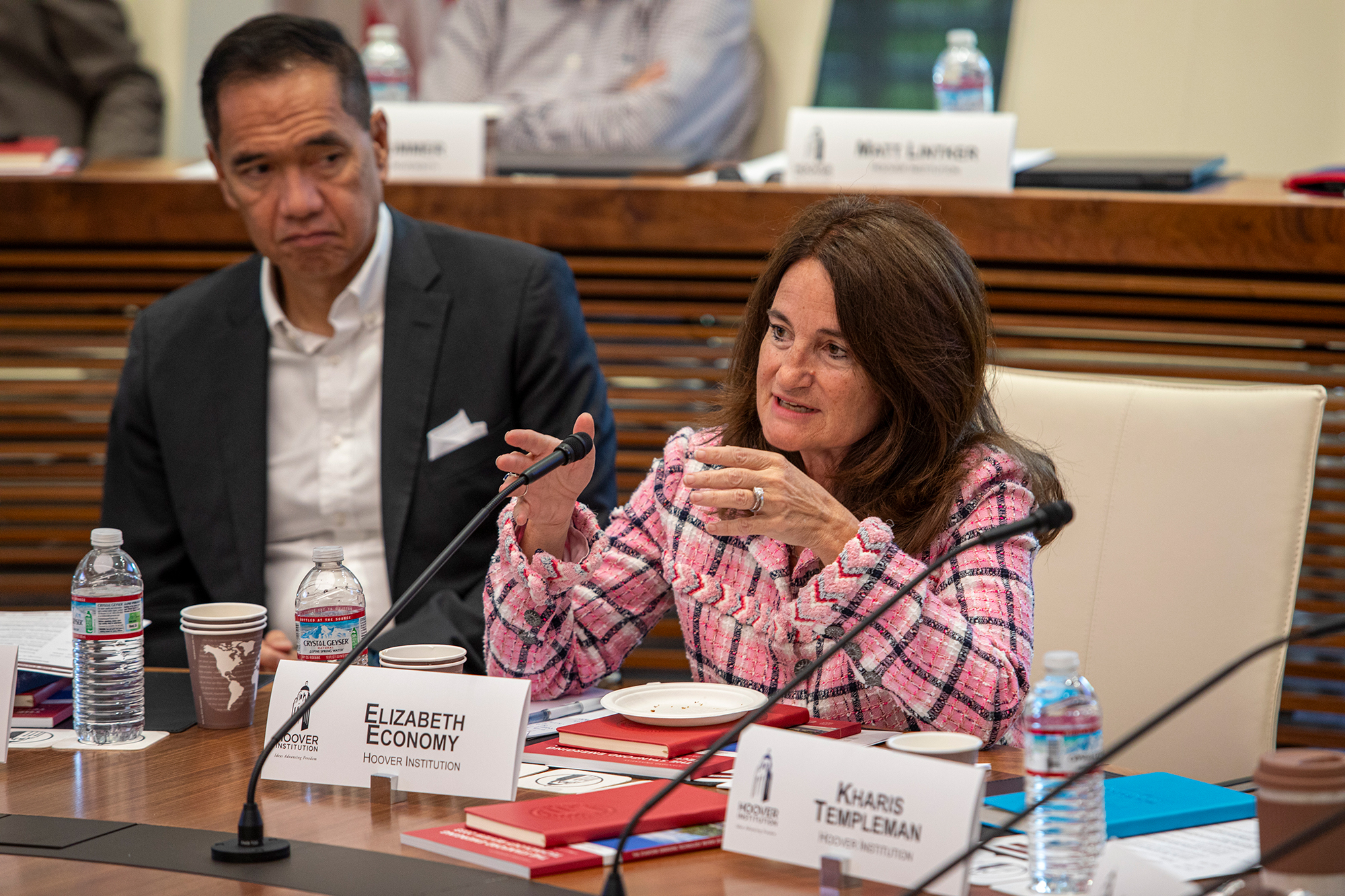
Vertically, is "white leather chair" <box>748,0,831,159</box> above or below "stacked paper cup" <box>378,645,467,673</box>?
above

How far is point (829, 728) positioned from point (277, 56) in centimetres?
145

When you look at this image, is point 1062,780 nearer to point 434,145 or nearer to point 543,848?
point 543,848

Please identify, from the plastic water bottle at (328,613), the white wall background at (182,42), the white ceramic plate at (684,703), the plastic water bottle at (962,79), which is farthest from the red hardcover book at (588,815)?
the white wall background at (182,42)

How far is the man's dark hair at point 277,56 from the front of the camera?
2.23 metres

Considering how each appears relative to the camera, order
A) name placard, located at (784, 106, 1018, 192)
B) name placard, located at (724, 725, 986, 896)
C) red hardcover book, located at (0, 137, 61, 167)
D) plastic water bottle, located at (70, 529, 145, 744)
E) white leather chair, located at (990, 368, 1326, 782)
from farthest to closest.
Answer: red hardcover book, located at (0, 137, 61, 167) → name placard, located at (784, 106, 1018, 192) → white leather chair, located at (990, 368, 1326, 782) → plastic water bottle, located at (70, 529, 145, 744) → name placard, located at (724, 725, 986, 896)

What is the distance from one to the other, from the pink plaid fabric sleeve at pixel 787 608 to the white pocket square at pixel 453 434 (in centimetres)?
52

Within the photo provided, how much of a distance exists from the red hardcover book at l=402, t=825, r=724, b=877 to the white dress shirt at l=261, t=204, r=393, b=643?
1.15m

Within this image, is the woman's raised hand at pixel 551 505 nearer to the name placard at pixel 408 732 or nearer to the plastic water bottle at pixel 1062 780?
the name placard at pixel 408 732

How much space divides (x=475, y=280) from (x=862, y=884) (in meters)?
1.49

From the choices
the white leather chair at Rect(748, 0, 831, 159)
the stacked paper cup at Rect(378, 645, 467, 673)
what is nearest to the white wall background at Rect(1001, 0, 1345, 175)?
the white leather chair at Rect(748, 0, 831, 159)

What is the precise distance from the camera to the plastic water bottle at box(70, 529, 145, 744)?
1480mm

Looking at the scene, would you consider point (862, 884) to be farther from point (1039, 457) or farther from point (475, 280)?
point (475, 280)

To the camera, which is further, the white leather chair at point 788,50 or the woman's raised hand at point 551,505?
the white leather chair at point 788,50

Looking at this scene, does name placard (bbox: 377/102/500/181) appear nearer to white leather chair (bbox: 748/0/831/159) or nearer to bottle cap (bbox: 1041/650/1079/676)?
white leather chair (bbox: 748/0/831/159)
